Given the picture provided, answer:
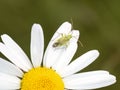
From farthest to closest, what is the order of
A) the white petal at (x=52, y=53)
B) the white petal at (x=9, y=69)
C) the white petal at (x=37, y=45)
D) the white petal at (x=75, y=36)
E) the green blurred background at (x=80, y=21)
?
1. the green blurred background at (x=80, y=21)
2. the white petal at (x=75, y=36)
3. the white petal at (x=52, y=53)
4. the white petal at (x=37, y=45)
5. the white petal at (x=9, y=69)

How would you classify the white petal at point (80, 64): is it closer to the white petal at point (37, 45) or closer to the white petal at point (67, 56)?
the white petal at point (67, 56)

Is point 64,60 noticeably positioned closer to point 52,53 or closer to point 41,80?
point 52,53

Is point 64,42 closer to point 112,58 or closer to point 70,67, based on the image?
→ point 70,67

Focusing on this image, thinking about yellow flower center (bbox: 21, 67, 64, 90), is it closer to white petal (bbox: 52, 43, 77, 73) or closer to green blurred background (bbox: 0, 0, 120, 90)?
white petal (bbox: 52, 43, 77, 73)

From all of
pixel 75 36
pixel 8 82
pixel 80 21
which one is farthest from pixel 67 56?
pixel 80 21

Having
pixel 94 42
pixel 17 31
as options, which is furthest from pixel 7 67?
pixel 94 42

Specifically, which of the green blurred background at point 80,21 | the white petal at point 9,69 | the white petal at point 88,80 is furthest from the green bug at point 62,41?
the green blurred background at point 80,21
